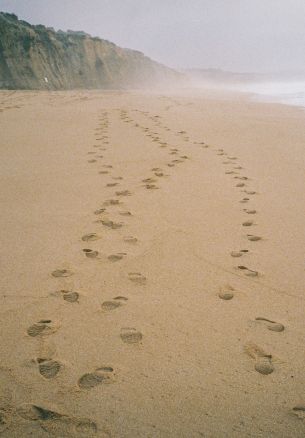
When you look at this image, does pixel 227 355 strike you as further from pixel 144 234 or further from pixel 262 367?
pixel 144 234

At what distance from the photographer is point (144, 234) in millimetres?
2135

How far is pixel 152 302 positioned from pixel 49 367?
0.52m

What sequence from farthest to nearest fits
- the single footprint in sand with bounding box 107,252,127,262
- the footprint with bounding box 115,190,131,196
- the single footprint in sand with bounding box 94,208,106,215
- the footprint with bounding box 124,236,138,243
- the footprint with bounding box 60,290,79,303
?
the footprint with bounding box 115,190,131,196 < the single footprint in sand with bounding box 94,208,106,215 < the footprint with bounding box 124,236,138,243 < the single footprint in sand with bounding box 107,252,127,262 < the footprint with bounding box 60,290,79,303

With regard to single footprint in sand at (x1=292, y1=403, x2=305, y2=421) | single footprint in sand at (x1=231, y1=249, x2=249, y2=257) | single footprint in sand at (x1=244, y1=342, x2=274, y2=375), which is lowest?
single footprint in sand at (x1=292, y1=403, x2=305, y2=421)

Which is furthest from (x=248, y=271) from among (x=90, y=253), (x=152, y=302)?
(x=90, y=253)

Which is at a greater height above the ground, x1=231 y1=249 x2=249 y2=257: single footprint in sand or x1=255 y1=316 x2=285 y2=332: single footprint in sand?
x1=231 y1=249 x2=249 y2=257: single footprint in sand

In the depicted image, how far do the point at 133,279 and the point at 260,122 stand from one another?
5727 mm

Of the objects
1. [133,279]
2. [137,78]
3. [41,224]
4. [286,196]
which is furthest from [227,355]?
[137,78]

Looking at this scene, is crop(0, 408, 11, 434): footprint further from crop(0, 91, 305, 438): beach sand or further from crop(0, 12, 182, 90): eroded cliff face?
crop(0, 12, 182, 90): eroded cliff face

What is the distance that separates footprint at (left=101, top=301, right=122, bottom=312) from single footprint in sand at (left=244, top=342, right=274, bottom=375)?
1.91 feet

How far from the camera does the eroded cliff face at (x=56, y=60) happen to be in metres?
19.1

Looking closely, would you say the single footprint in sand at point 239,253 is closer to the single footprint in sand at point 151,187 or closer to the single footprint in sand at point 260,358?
the single footprint in sand at point 260,358

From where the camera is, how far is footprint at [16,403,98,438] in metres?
0.97

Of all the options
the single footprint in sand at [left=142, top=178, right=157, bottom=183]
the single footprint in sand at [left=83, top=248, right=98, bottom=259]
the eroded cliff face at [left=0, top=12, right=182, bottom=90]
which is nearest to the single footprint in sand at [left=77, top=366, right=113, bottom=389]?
the single footprint in sand at [left=83, top=248, right=98, bottom=259]
